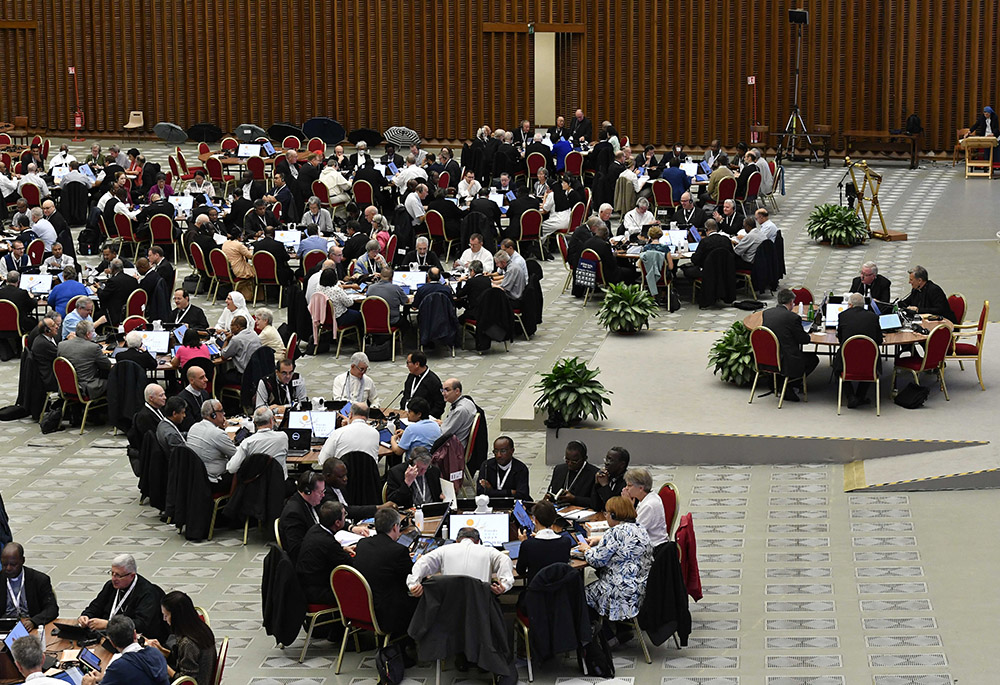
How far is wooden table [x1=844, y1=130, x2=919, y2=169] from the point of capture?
27672 mm

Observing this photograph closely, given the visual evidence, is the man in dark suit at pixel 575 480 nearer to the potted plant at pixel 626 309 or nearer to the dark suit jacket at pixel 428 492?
the dark suit jacket at pixel 428 492

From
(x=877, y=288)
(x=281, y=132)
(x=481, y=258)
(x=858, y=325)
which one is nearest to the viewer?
(x=858, y=325)

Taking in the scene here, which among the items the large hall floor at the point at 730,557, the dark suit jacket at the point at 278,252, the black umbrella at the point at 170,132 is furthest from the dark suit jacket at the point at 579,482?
the black umbrella at the point at 170,132

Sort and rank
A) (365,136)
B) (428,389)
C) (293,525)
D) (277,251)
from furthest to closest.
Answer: (365,136) < (277,251) < (428,389) < (293,525)

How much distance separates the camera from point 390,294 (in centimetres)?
1582

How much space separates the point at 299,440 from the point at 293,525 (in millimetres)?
2102

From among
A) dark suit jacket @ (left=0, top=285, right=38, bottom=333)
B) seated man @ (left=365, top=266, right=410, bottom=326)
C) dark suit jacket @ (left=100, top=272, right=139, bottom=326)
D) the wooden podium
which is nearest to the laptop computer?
seated man @ (left=365, top=266, right=410, bottom=326)

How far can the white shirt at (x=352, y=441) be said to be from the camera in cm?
1099

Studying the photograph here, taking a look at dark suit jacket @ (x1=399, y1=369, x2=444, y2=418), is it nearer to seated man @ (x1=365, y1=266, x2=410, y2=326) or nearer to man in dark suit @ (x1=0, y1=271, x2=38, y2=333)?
seated man @ (x1=365, y1=266, x2=410, y2=326)

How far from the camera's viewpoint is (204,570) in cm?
1066

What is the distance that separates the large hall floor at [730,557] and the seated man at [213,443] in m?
0.52

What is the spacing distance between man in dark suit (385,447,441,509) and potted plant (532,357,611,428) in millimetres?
2496

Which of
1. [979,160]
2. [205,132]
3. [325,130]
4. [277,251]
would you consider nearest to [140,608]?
[277,251]

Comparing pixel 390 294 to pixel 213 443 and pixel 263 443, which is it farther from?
pixel 263 443
